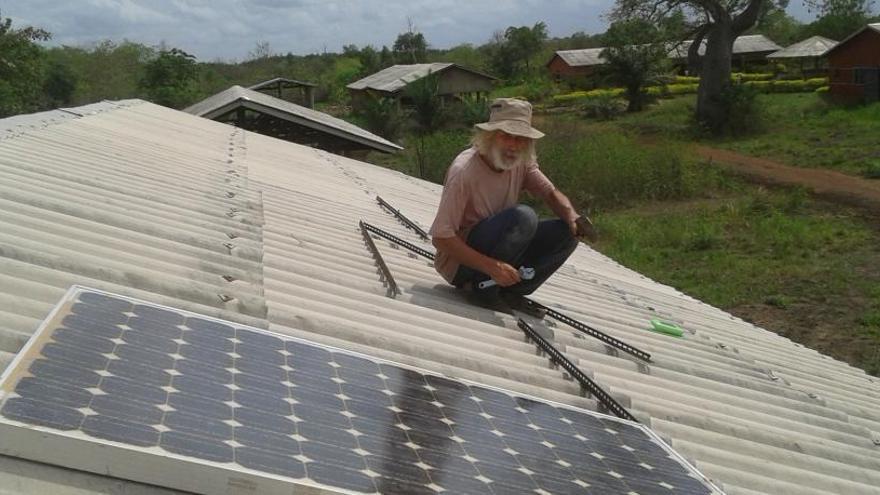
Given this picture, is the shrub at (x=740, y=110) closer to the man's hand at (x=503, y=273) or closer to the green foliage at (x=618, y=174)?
the green foliage at (x=618, y=174)

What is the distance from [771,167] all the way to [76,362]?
31680mm

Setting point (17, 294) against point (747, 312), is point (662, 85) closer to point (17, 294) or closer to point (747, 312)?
point (747, 312)

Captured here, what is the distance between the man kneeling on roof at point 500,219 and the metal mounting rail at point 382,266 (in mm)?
357

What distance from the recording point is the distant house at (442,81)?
48.4 meters

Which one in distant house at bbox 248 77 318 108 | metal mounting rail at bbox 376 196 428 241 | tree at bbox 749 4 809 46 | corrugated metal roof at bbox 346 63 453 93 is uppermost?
tree at bbox 749 4 809 46

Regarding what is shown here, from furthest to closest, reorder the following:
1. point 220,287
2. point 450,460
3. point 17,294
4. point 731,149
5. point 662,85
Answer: point 662,85
point 731,149
point 220,287
point 17,294
point 450,460

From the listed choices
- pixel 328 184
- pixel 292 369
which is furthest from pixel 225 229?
pixel 328 184

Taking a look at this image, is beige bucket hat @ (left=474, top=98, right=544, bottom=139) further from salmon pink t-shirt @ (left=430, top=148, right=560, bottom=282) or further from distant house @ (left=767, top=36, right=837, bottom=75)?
distant house @ (left=767, top=36, right=837, bottom=75)

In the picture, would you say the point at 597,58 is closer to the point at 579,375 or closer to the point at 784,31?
the point at 784,31

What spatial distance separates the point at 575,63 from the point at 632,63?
1364 centimetres

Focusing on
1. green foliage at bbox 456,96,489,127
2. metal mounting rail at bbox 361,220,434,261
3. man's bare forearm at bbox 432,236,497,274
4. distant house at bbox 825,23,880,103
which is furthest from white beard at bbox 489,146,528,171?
distant house at bbox 825,23,880,103

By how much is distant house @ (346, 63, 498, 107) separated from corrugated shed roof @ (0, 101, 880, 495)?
4036cm

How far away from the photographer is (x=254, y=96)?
2003 cm

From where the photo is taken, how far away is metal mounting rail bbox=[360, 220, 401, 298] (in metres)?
5.46
